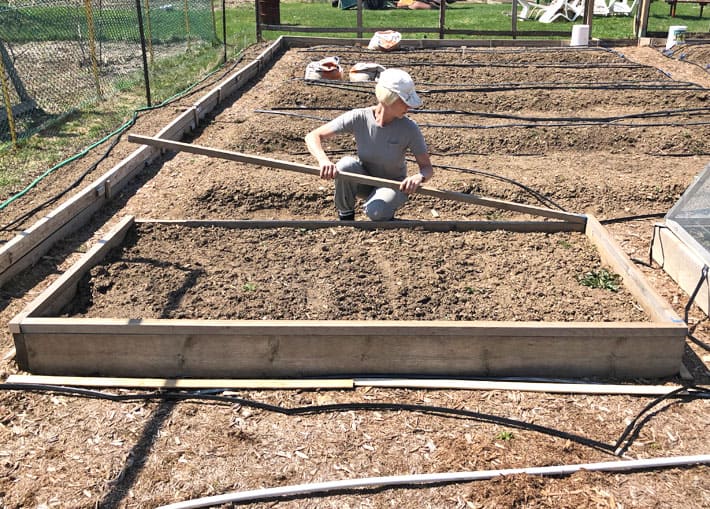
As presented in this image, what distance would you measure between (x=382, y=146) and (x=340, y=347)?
1.93m

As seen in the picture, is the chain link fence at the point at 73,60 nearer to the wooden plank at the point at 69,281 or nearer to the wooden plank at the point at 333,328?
the wooden plank at the point at 69,281

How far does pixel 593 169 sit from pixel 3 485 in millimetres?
6207

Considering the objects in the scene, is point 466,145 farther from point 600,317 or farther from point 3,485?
point 3,485

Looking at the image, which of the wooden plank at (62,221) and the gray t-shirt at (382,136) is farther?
the gray t-shirt at (382,136)

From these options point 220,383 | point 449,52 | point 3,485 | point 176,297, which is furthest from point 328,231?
point 449,52

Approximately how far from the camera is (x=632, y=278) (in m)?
4.34

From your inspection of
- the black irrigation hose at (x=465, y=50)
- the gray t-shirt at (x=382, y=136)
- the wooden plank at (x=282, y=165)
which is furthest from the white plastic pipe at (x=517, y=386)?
the black irrigation hose at (x=465, y=50)

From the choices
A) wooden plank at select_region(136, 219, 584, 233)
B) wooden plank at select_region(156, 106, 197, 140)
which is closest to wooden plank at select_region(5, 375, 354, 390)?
wooden plank at select_region(136, 219, 584, 233)

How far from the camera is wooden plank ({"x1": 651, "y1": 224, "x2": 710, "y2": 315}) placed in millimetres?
4617

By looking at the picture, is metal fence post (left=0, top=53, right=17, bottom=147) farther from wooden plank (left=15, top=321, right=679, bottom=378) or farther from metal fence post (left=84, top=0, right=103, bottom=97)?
wooden plank (left=15, top=321, right=679, bottom=378)

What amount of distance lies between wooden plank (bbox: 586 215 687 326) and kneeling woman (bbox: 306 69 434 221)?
1.30 metres

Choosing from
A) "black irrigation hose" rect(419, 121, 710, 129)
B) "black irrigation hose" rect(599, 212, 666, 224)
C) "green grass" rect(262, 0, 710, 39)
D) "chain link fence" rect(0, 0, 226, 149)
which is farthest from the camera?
"green grass" rect(262, 0, 710, 39)

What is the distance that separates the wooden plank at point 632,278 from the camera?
3.86 meters

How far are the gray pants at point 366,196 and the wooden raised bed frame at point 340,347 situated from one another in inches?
63.6
